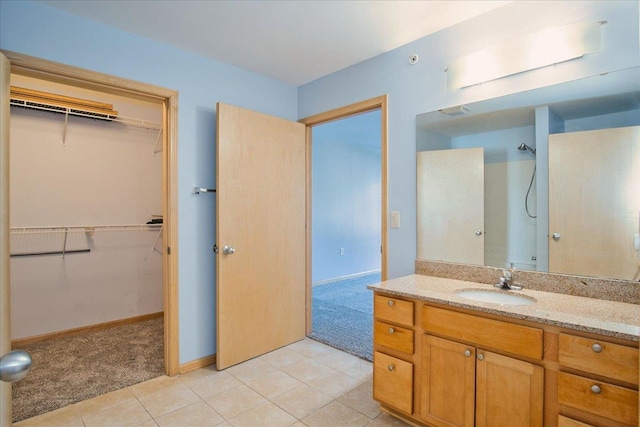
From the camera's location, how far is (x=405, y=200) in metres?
2.39

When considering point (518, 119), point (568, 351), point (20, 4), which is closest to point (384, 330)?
point (568, 351)

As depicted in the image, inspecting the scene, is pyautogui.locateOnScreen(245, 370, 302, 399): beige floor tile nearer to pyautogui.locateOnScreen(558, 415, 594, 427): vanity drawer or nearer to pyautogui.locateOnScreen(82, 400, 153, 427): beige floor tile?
pyautogui.locateOnScreen(82, 400, 153, 427): beige floor tile

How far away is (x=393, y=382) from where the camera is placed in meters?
1.82

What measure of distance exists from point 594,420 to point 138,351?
10.0ft

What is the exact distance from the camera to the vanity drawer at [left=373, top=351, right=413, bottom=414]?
1.76m

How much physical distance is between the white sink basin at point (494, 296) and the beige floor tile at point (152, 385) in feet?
6.59

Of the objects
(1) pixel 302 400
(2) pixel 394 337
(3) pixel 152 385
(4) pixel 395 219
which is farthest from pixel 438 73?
(3) pixel 152 385

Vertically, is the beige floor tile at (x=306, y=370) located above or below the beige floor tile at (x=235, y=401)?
below

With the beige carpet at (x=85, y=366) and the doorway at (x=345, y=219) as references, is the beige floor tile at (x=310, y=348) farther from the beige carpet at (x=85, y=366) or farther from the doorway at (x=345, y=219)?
the beige carpet at (x=85, y=366)

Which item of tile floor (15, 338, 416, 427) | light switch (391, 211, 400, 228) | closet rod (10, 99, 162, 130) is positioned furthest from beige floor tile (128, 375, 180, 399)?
closet rod (10, 99, 162, 130)

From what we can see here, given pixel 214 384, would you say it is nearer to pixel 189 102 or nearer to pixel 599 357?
pixel 189 102

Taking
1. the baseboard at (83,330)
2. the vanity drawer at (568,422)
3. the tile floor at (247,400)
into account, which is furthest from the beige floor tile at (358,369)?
the baseboard at (83,330)

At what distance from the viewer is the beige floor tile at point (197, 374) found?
2363 millimetres

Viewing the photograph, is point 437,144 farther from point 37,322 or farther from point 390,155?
point 37,322
